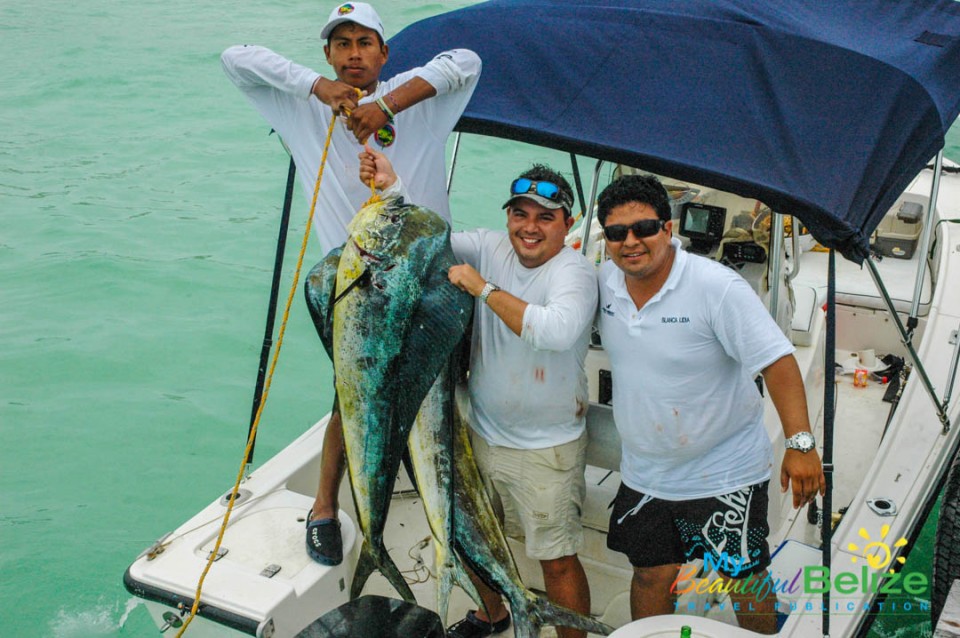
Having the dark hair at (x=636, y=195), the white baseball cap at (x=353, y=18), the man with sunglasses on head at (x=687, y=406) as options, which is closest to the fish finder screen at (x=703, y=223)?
the man with sunglasses on head at (x=687, y=406)

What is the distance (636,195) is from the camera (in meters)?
3.05

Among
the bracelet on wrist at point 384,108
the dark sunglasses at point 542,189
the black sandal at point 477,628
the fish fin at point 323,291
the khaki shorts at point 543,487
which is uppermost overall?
the bracelet on wrist at point 384,108

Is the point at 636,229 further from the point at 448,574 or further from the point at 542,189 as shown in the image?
the point at 448,574

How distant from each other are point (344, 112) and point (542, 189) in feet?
2.36

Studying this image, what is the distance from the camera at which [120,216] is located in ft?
40.7

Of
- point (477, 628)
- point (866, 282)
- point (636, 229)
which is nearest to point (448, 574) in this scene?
point (477, 628)

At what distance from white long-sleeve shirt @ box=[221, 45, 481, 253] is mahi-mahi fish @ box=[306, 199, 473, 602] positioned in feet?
1.15

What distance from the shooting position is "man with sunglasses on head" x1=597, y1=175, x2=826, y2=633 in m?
2.95

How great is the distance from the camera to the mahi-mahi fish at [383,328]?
2984 millimetres

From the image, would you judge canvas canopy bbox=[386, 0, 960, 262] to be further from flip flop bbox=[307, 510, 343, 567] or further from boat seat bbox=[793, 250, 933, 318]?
boat seat bbox=[793, 250, 933, 318]

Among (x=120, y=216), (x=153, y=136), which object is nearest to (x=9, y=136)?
(x=153, y=136)

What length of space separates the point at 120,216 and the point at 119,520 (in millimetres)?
6423

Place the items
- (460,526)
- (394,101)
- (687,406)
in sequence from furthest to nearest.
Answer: (460,526) → (687,406) → (394,101)

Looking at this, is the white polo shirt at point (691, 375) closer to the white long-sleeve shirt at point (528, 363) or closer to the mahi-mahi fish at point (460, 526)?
the white long-sleeve shirt at point (528, 363)
